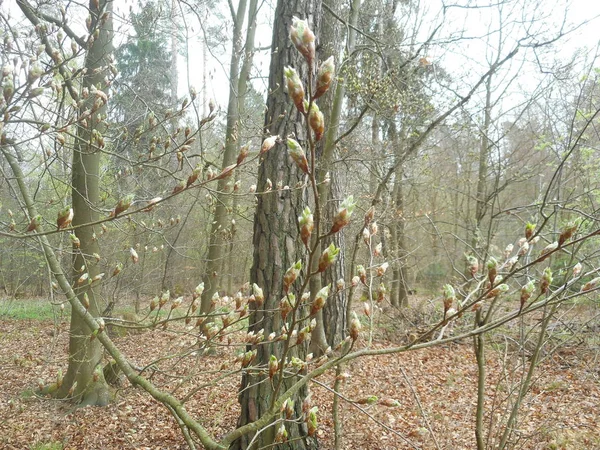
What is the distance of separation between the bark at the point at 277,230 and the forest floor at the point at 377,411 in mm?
520

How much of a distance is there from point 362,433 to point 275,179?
2.95 metres

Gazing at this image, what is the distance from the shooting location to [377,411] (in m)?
5.11

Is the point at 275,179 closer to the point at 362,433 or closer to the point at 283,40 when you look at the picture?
the point at 283,40

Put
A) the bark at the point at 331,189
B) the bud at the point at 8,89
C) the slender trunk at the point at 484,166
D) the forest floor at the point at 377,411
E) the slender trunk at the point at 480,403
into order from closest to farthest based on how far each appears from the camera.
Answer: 1. the bud at the point at 8,89
2. the slender trunk at the point at 480,403
3. the slender trunk at the point at 484,166
4. the forest floor at the point at 377,411
5. the bark at the point at 331,189

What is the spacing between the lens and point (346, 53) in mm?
4805

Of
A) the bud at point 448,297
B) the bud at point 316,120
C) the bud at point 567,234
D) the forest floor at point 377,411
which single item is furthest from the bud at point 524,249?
the forest floor at point 377,411

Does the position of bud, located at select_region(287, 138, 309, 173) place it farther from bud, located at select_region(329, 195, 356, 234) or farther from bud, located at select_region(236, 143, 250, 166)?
bud, located at select_region(236, 143, 250, 166)

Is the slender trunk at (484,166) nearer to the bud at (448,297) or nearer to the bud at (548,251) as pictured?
the bud at (548,251)

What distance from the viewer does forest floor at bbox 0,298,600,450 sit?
4.29 m

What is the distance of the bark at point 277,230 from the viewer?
10.1 ft

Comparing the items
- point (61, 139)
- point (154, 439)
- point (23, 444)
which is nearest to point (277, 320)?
point (61, 139)

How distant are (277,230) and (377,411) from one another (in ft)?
10.1

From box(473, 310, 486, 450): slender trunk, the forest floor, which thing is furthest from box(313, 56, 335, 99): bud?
the forest floor

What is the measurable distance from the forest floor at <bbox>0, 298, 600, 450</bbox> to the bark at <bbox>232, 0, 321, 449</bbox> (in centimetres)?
52
